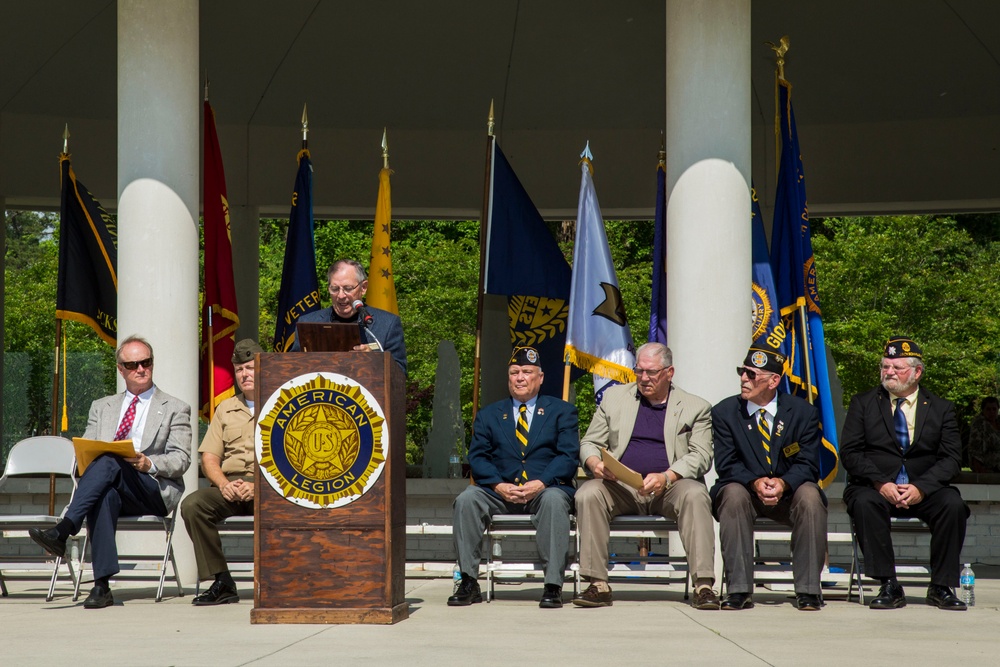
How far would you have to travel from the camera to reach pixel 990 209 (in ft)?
45.4

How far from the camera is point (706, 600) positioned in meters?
6.73

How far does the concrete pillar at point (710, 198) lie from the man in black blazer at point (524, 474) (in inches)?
40.8

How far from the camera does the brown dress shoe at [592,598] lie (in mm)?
6812

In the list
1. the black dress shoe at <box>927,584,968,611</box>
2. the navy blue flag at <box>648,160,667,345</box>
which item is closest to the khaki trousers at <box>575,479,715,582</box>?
the black dress shoe at <box>927,584,968,611</box>

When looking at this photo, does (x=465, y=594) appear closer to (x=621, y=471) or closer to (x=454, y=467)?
(x=621, y=471)

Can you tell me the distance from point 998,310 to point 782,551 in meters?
13.4

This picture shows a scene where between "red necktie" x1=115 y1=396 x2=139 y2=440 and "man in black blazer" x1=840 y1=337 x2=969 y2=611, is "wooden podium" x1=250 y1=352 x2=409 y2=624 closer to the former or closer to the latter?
"red necktie" x1=115 y1=396 x2=139 y2=440

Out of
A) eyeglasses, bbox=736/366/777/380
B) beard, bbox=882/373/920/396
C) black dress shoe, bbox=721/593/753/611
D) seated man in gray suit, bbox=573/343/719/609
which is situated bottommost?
black dress shoe, bbox=721/593/753/611

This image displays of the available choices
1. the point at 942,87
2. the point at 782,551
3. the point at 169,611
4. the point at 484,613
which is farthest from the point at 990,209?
the point at 169,611

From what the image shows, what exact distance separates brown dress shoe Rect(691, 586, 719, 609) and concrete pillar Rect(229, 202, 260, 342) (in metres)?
8.44

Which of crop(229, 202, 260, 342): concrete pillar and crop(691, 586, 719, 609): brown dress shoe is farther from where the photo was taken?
crop(229, 202, 260, 342): concrete pillar

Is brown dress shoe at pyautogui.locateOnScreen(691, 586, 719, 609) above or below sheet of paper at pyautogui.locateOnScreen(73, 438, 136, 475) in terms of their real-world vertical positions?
below

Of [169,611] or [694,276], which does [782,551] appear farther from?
[169,611]

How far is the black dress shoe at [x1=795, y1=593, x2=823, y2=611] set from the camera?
6.75 meters
